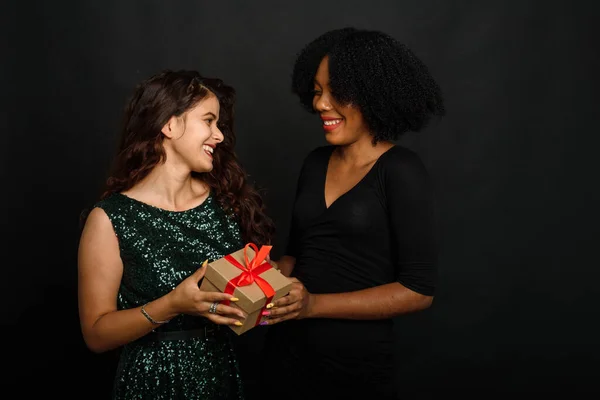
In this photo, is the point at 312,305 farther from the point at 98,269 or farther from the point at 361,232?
the point at 98,269

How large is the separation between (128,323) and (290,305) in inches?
19.9

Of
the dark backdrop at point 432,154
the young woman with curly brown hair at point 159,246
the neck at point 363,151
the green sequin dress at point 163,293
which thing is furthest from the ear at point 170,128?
the dark backdrop at point 432,154

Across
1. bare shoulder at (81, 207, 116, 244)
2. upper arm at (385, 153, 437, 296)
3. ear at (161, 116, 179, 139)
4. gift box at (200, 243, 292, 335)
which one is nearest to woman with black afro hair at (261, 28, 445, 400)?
upper arm at (385, 153, 437, 296)

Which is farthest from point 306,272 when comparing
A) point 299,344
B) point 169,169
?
point 169,169

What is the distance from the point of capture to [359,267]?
213 centimetres

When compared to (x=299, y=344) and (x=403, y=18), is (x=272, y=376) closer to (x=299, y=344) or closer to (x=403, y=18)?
(x=299, y=344)

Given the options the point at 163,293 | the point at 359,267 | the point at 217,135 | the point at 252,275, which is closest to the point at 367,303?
the point at 359,267

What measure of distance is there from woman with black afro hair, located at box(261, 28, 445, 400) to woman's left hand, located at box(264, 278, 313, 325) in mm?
10

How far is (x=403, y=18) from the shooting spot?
3467 mm

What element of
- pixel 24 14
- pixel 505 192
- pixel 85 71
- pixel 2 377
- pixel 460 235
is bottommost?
pixel 2 377

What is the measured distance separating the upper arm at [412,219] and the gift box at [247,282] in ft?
1.41

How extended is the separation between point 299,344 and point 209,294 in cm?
52

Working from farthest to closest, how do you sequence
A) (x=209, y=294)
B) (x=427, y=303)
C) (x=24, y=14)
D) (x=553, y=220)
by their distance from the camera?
1. (x=553, y=220)
2. (x=24, y=14)
3. (x=427, y=303)
4. (x=209, y=294)

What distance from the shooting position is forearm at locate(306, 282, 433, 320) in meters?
2.06
